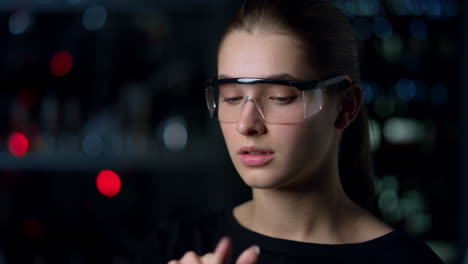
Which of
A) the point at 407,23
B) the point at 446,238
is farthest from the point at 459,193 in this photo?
the point at 407,23

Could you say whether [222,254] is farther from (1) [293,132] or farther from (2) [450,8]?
(2) [450,8]

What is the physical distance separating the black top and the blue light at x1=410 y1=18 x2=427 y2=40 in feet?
5.41

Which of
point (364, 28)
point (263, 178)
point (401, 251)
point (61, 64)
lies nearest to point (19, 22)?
point (61, 64)

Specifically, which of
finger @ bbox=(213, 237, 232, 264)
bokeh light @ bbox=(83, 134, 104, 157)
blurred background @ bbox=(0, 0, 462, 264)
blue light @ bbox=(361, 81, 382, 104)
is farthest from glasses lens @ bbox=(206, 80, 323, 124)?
blue light @ bbox=(361, 81, 382, 104)

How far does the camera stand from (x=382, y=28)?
2438 mm

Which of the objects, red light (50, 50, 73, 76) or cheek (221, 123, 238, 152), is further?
red light (50, 50, 73, 76)

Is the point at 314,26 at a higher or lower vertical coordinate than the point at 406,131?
higher

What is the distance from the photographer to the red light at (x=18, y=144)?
88.1 inches

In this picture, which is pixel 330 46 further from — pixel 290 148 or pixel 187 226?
pixel 187 226

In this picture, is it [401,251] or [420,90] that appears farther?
[420,90]

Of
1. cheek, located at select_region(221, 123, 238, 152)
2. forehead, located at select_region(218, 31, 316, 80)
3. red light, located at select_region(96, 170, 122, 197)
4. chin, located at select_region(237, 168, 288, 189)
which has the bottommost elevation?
red light, located at select_region(96, 170, 122, 197)

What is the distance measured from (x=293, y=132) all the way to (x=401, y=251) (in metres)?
0.31

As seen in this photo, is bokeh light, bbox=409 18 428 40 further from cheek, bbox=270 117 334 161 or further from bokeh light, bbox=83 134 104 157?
cheek, bbox=270 117 334 161

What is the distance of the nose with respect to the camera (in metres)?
0.85
